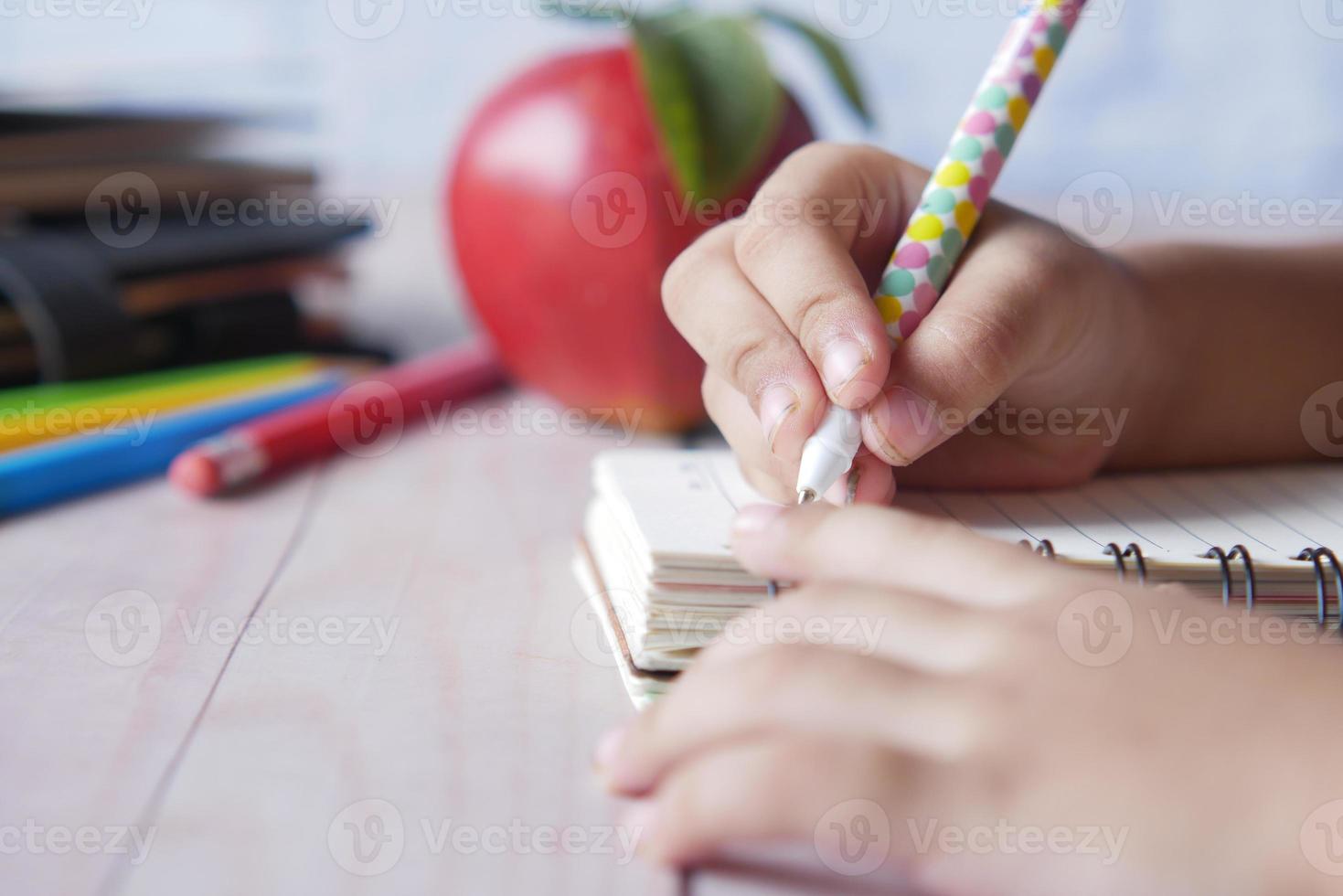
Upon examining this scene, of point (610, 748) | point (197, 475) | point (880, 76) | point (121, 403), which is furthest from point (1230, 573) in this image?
point (880, 76)

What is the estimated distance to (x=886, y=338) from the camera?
406 millimetres

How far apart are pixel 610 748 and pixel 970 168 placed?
0.27 meters

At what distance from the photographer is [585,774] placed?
0.34 metres

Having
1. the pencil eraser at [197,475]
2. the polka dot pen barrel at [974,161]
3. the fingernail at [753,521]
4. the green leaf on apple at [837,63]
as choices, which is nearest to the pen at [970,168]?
the polka dot pen barrel at [974,161]

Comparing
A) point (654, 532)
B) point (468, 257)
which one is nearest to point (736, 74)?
point (468, 257)

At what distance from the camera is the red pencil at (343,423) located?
620mm

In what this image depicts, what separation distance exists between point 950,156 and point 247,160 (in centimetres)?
69

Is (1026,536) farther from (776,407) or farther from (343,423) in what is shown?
(343,423)

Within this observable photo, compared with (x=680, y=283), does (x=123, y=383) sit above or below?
below

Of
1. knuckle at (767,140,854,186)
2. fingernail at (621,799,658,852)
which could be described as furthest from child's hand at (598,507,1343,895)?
knuckle at (767,140,854,186)

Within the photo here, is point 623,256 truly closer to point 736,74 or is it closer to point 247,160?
point 736,74

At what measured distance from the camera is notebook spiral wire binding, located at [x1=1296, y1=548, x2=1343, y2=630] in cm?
38

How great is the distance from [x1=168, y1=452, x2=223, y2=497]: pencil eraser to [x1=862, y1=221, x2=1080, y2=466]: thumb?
36cm

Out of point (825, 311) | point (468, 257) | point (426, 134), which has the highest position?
point (825, 311)
